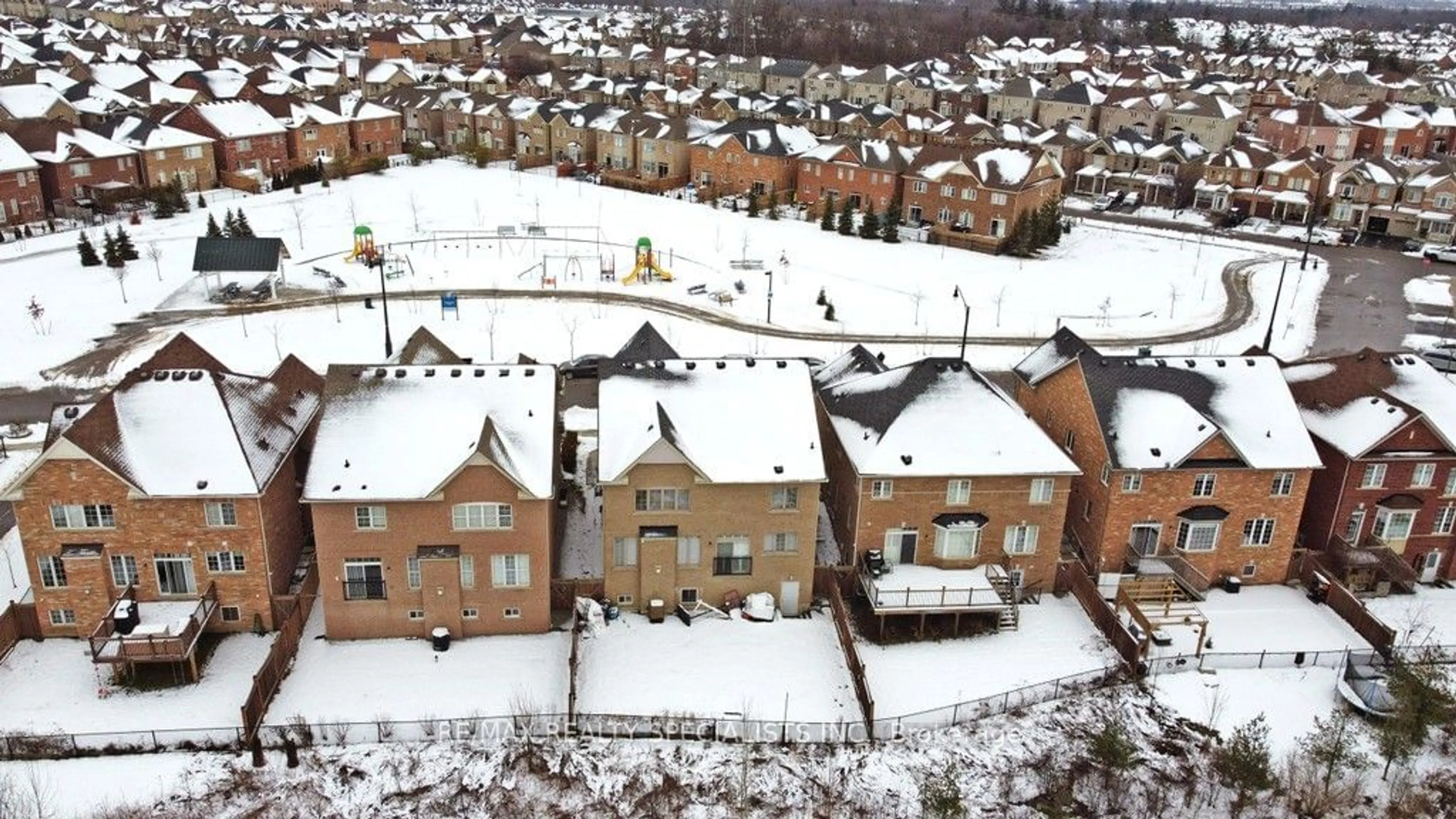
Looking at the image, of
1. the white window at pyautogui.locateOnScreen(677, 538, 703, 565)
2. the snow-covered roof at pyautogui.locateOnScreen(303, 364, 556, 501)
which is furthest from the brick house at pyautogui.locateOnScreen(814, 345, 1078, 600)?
the snow-covered roof at pyautogui.locateOnScreen(303, 364, 556, 501)

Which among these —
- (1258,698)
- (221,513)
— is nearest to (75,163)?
(221,513)

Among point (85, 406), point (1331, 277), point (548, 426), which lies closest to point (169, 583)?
point (85, 406)

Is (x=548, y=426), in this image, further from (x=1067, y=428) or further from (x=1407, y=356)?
(x=1407, y=356)

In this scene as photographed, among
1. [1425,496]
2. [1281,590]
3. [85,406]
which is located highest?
[85,406]

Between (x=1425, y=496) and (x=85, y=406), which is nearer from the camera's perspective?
(x=85, y=406)

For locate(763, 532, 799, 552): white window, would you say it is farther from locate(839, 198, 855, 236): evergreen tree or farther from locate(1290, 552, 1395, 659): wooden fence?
locate(839, 198, 855, 236): evergreen tree

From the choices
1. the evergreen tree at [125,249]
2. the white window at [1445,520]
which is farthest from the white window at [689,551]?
the evergreen tree at [125,249]
